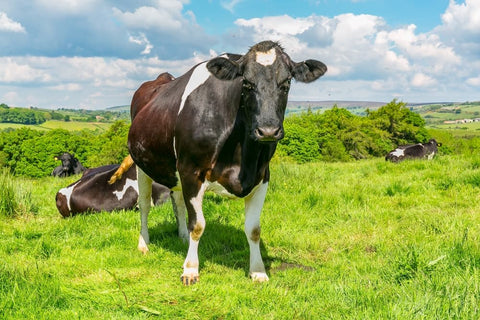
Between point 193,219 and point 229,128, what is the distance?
3.72 ft

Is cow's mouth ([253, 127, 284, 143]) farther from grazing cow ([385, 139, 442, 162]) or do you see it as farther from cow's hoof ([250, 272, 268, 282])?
grazing cow ([385, 139, 442, 162])

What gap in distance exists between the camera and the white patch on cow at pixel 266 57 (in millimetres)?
3902

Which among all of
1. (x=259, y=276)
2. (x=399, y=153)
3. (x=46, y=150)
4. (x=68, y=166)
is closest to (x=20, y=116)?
(x=46, y=150)

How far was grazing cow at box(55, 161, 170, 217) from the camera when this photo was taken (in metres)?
8.07

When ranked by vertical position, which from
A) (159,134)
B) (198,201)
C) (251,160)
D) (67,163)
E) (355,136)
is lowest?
(67,163)

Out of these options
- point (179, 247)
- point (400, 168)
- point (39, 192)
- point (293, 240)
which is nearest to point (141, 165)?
point (179, 247)

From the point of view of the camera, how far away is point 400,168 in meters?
10.4

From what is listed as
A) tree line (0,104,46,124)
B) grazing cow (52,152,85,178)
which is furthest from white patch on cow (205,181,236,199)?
tree line (0,104,46,124)

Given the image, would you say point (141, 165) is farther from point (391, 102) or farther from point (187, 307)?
point (391, 102)

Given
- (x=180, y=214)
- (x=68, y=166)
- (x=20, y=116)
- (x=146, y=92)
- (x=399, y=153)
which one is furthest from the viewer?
(x=20, y=116)

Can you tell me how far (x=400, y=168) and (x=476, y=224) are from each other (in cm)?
490

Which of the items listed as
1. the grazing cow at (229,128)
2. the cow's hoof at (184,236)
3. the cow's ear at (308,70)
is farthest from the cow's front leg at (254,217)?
the cow's hoof at (184,236)

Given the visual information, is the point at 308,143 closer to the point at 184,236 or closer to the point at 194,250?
the point at 184,236

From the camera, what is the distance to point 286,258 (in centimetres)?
520
